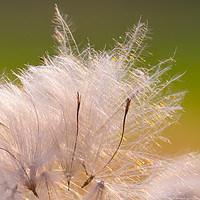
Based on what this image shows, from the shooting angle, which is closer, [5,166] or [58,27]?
[5,166]

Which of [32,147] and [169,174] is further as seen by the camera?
[169,174]

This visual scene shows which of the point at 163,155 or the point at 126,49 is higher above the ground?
the point at 126,49

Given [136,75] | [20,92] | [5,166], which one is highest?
[136,75]

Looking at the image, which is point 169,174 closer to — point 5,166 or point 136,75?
point 136,75

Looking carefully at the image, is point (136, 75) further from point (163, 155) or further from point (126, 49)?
point (163, 155)

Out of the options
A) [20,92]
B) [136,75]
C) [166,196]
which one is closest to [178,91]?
[136,75]

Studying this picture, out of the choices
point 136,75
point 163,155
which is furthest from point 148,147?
point 136,75
